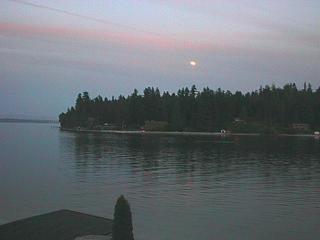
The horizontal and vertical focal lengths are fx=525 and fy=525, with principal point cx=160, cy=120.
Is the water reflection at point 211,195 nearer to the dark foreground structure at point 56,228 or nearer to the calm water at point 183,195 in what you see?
the calm water at point 183,195

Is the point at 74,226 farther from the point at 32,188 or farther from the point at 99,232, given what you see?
Result: the point at 32,188

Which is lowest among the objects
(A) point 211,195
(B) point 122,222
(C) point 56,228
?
(A) point 211,195

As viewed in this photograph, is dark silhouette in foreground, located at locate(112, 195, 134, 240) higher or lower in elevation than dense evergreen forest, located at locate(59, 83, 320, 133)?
lower

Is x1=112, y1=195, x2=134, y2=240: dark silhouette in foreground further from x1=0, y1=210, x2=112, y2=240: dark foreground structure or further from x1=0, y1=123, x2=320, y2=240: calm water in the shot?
x1=0, y1=123, x2=320, y2=240: calm water

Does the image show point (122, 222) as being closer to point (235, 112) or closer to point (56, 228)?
point (56, 228)

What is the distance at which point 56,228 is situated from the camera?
18.6m

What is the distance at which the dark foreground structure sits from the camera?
1766 cm

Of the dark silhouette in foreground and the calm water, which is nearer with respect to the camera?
the dark silhouette in foreground

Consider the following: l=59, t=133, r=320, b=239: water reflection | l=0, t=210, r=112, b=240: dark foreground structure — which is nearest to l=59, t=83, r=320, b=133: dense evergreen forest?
l=59, t=133, r=320, b=239: water reflection

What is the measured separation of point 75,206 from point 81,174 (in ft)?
50.6

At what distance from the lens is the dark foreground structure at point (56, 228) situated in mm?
17656

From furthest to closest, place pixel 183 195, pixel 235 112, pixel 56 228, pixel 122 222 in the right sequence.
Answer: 1. pixel 235 112
2. pixel 183 195
3. pixel 56 228
4. pixel 122 222

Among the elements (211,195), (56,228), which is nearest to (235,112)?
(211,195)

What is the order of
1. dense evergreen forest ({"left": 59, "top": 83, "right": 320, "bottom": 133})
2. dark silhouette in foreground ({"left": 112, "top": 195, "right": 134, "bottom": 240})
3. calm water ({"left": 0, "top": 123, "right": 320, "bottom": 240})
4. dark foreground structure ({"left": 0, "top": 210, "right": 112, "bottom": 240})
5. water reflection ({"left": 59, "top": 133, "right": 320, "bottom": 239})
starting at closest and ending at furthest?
1. dark silhouette in foreground ({"left": 112, "top": 195, "right": 134, "bottom": 240})
2. dark foreground structure ({"left": 0, "top": 210, "right": 112, "bottom": 240})
3. water reflection ({"left": 59, "top": 133, "right": 320, "bottom": 239})
4. calm water ({"left": 0, "top": 123, "right": 320, "bottom": 240})
5. dense evergreen forest ({"left": 59, "top": 83, "right": 320, "bottom": 133})
